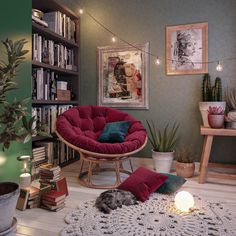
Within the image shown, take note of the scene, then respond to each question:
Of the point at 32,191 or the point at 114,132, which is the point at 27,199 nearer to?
the point at 32,191

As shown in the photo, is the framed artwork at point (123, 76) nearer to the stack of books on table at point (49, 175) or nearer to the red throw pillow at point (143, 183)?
the red throw pillow at point (143, 183)

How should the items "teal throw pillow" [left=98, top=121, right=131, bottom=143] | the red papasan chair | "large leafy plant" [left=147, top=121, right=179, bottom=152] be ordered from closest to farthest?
the red papasan chair
"teal throw pillow" [left=98, top=121, right=131, bottom=143]
"large leafy plant" [left=147, top=121, right=179, bottom=152]

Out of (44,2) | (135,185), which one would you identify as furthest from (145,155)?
(44,2)

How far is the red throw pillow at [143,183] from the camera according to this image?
200cm

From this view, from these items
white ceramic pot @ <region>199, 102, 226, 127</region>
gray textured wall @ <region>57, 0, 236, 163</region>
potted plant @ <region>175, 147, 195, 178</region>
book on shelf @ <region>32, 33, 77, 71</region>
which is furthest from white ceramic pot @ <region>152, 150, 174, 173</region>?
book on shelf @ <region>32, 33, 77, 71</region>

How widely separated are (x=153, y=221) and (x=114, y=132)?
115 cm

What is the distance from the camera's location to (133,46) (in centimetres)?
322

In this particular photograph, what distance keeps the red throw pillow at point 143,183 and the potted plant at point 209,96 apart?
3.16 feet

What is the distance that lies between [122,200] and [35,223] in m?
0.66

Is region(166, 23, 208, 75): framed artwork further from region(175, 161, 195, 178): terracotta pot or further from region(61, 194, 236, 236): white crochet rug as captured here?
region(61, 194, 236, 236): white crochet rug

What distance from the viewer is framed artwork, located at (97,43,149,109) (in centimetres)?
320

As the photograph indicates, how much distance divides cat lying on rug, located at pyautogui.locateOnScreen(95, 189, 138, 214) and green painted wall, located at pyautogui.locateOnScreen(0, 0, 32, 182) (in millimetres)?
873

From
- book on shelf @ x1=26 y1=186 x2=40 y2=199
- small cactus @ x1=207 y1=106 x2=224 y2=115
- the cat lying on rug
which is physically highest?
small cactus @ x1=207 y1=106 x2=224 y2=115

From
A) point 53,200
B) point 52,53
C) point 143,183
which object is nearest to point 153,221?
point 143,183
